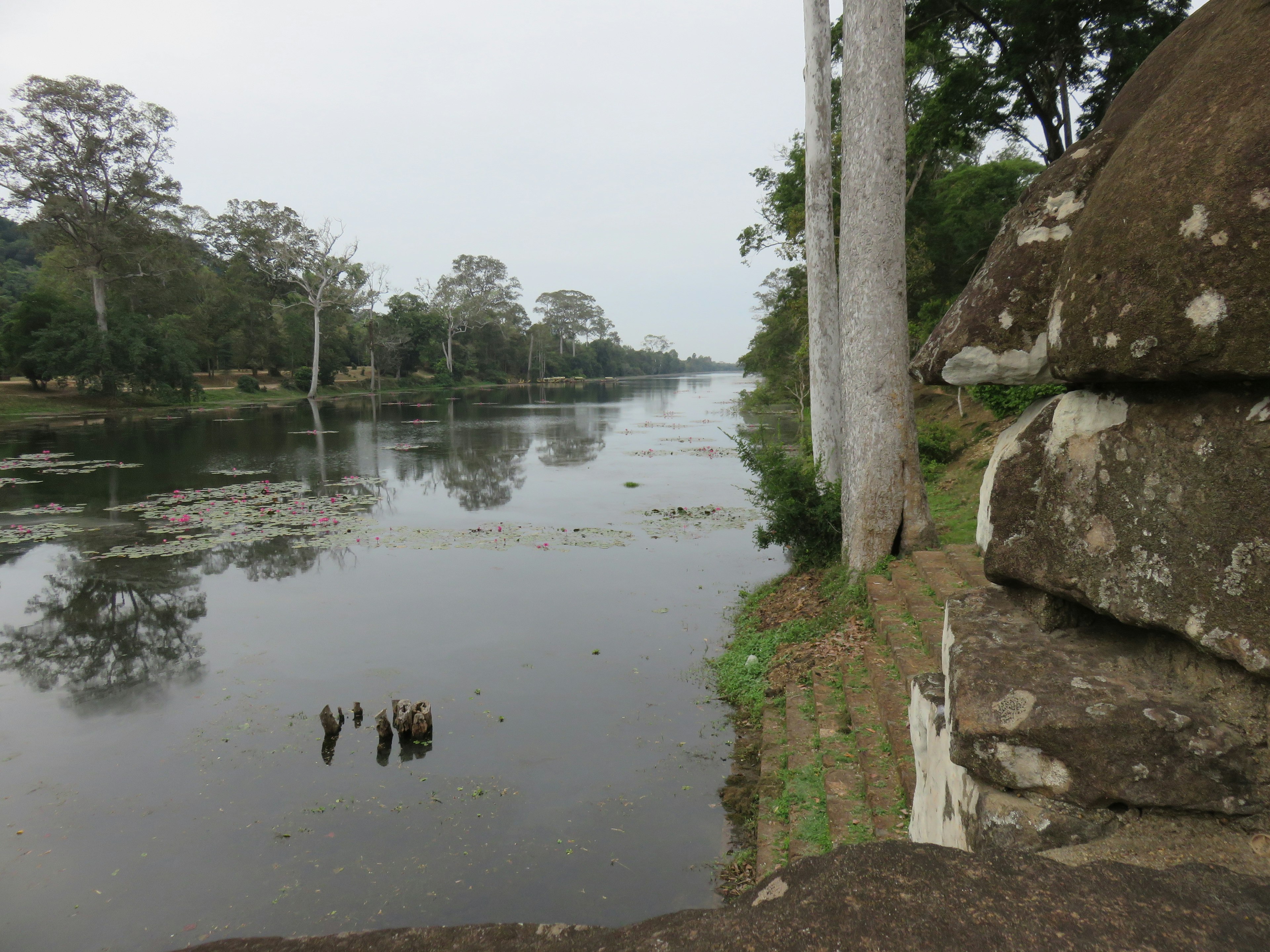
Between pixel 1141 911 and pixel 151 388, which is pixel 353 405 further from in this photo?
pixel 1141 911

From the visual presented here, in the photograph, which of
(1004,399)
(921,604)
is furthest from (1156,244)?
(1004,399)

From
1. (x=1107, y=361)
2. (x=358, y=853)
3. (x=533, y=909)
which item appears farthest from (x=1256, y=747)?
(x=358, y=853)

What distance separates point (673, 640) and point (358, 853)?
3505 millimetres

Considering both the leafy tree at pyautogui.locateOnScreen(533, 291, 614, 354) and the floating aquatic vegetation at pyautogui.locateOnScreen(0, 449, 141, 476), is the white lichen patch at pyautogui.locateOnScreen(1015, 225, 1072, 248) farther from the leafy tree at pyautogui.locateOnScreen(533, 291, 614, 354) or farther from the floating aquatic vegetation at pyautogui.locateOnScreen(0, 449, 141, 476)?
the leafy tree at pyautogui.locateOnScreen(533, 291, 614, 354)

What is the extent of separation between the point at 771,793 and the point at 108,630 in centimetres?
670

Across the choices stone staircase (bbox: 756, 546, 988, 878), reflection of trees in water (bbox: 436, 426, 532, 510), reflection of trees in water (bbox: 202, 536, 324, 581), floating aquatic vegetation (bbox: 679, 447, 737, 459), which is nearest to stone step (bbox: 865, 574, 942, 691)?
stone staircase (bbox: 756, 546, 988, 878)

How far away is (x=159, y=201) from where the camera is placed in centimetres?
3700

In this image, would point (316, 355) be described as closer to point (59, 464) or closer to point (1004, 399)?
point (59, 464)

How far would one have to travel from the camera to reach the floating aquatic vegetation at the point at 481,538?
33.8ft

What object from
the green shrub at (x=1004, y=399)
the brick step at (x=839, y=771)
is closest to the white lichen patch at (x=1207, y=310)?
the brick step at (x=839, y=771)

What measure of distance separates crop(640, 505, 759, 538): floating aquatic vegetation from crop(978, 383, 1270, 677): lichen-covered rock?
8649 millimetres

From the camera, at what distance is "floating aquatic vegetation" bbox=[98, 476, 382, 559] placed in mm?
10234

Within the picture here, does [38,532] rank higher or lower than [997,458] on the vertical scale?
lower

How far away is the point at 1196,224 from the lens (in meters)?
1.69
